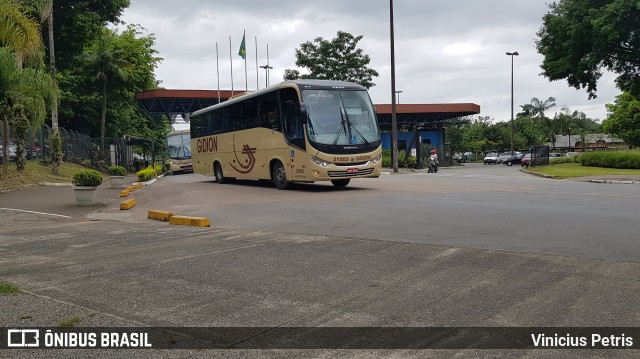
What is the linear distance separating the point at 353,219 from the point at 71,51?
36470 millimetres

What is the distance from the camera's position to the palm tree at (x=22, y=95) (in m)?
19.1

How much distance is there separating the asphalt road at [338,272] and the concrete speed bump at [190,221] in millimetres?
258

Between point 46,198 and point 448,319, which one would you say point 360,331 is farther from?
point 46,198

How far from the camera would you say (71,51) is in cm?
4025

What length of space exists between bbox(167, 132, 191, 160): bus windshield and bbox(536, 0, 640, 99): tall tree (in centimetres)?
2690

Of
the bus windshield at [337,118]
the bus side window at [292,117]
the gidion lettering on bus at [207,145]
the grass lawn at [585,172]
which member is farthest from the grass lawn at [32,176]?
the grass lawn at [585,172]

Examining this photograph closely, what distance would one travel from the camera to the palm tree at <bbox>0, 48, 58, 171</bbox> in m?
19.1

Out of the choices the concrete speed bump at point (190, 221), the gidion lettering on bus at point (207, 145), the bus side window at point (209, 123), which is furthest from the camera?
the bus side window at point (209, 123)

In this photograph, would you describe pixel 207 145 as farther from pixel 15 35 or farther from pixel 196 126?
pixel 15 35

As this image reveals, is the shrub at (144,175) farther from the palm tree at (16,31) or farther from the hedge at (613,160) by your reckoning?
the hedge at (613,160)

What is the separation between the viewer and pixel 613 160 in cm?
3475

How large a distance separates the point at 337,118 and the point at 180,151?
2535 centimetres

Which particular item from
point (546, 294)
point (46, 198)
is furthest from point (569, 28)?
point (546, 294)

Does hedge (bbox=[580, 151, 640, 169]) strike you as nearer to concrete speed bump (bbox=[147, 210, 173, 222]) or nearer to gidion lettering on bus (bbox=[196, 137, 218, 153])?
gidion lettering on bus (bbox=[196, 137, 218, 153])
